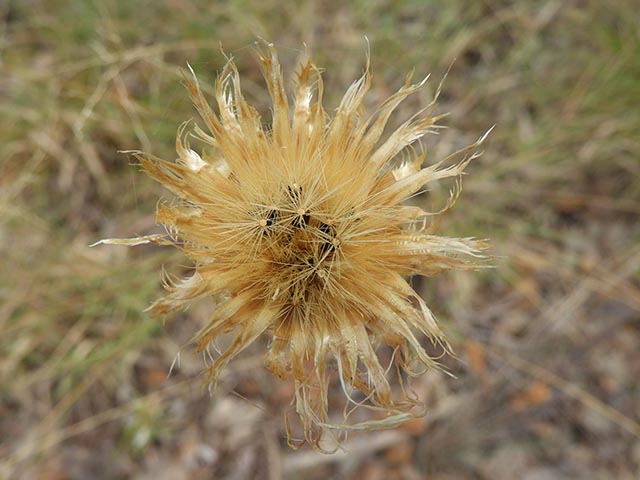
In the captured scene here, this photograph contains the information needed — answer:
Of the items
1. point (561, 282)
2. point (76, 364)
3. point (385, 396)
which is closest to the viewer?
point (385, 396)

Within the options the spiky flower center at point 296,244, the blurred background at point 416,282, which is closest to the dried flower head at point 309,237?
the spiky flower center at point 296,244

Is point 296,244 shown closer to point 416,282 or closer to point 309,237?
point 309,237

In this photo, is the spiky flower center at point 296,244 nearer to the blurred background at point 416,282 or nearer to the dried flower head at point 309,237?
the dried flower head at point 309,237

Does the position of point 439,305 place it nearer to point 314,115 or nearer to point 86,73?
point 314,115

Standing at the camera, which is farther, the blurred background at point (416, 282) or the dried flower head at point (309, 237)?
the blurred background at point (416, 282)

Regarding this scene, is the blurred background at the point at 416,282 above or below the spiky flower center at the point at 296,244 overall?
below

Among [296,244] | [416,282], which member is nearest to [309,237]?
[296,244]

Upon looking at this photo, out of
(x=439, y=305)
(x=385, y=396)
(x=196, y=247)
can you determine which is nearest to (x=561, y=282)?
(x=439, y=305)
